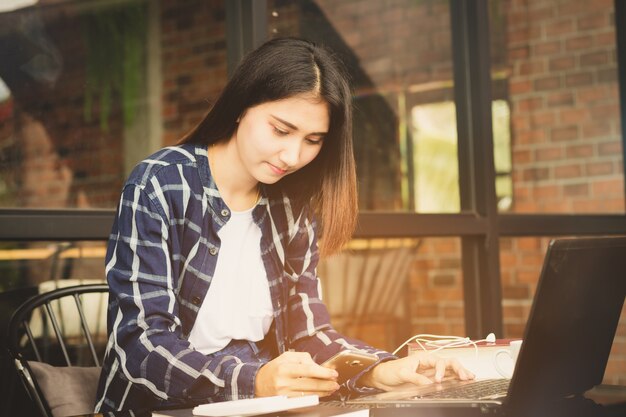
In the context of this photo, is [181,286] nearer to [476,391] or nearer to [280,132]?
[280,132]

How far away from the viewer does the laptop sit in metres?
1.09

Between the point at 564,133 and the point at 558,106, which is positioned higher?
the point at 558,106

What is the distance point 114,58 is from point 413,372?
7.41 feet

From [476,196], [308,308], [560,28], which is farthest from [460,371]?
[560,28]

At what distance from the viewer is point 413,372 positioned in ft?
4.64

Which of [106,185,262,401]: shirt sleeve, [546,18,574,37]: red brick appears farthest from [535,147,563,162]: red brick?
[106,185,262,401]: shirt sleeve

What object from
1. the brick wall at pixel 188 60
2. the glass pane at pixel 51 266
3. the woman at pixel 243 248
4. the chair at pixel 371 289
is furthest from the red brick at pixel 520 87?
the woman at pixel 243 248

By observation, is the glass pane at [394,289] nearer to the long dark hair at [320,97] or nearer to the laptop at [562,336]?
the long dark hair at [320,97]

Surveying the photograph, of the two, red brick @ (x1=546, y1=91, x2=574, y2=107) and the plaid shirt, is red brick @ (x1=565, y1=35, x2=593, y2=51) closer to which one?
red brick @ (x1=546, y1=91, x2=574, y2=107)

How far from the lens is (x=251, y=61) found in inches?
62.5

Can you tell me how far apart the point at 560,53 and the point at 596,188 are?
580mm

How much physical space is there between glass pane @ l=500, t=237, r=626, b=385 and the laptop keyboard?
2.30m

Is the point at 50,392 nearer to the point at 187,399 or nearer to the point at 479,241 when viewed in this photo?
the point at 187,399

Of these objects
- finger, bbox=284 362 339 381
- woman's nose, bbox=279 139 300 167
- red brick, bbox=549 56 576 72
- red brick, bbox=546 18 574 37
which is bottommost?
finger, bbox=284 362 339 381
